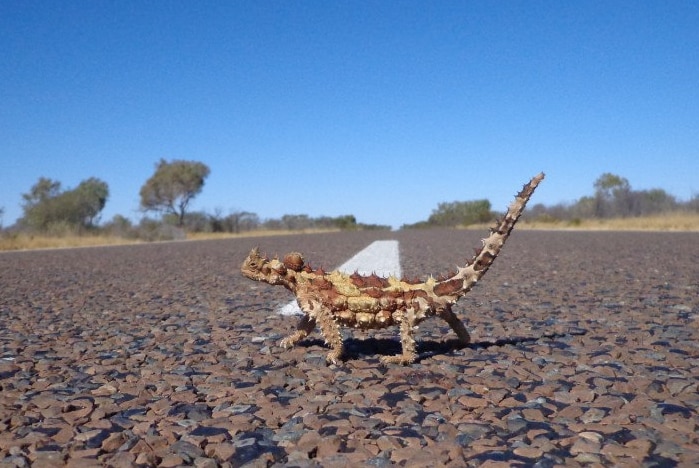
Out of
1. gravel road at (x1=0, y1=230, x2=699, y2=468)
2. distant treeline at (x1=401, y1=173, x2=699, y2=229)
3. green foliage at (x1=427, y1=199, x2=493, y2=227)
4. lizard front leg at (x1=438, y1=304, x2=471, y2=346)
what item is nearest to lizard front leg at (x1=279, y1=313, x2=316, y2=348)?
gravel road at (x1=0, y1=230, x2=699, y2=468)

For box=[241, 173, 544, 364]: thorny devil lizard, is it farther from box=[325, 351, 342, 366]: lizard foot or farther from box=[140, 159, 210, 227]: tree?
box=[140, 159, 210, 227]: tree

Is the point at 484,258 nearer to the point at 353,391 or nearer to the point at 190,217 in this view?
the point at 353,391

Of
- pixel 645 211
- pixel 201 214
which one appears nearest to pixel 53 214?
pixel 201 214

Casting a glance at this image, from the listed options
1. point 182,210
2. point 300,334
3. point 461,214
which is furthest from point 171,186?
point 300,334

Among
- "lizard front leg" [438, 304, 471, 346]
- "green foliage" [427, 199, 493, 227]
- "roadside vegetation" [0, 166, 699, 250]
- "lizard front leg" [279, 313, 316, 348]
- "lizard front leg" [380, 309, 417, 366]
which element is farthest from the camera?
"green foliage" [427, 199, 493, 227]

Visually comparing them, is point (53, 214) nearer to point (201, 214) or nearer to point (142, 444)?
point (201, 214)

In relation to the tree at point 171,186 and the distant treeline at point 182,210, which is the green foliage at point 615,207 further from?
the tree at point 171,186
